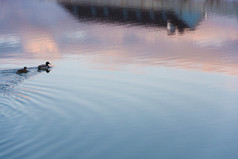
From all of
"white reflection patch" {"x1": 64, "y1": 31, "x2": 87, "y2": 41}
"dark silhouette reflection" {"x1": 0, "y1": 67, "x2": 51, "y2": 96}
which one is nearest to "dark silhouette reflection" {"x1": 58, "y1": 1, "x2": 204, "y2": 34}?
"white reflection patch" {"x1": 64, "y1": 31, "x2": 87, "y2": 41}

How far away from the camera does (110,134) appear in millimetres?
10297

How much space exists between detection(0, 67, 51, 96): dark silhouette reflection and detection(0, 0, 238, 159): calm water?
0.18 ft

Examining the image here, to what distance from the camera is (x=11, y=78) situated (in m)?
18.2

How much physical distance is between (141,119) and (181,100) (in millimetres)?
2858

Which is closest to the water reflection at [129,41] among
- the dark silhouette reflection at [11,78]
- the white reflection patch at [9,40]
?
the white reflection patch at [9,40]

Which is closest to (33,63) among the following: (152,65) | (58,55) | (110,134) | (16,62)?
(16,62)

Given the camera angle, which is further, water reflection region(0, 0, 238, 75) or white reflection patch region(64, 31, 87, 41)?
white reflection patch region(64, 31, 87, 41)

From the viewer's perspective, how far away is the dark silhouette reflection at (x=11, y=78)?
15.7m

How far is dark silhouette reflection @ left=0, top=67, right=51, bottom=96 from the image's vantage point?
15719 millimetres

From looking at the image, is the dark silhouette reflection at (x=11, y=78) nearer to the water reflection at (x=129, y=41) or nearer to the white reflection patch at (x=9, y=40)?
the water reflection at (x=129, y=41)

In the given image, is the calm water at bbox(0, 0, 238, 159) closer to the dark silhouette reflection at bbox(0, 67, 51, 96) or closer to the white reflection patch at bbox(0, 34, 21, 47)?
the dark silhouette reflection at bbox(0, 67, 51, 96)

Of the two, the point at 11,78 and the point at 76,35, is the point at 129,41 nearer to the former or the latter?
the point at 76,35

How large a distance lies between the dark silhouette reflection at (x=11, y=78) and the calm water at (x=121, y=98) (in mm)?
56

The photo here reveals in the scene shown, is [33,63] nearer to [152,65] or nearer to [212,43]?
[152,65]
